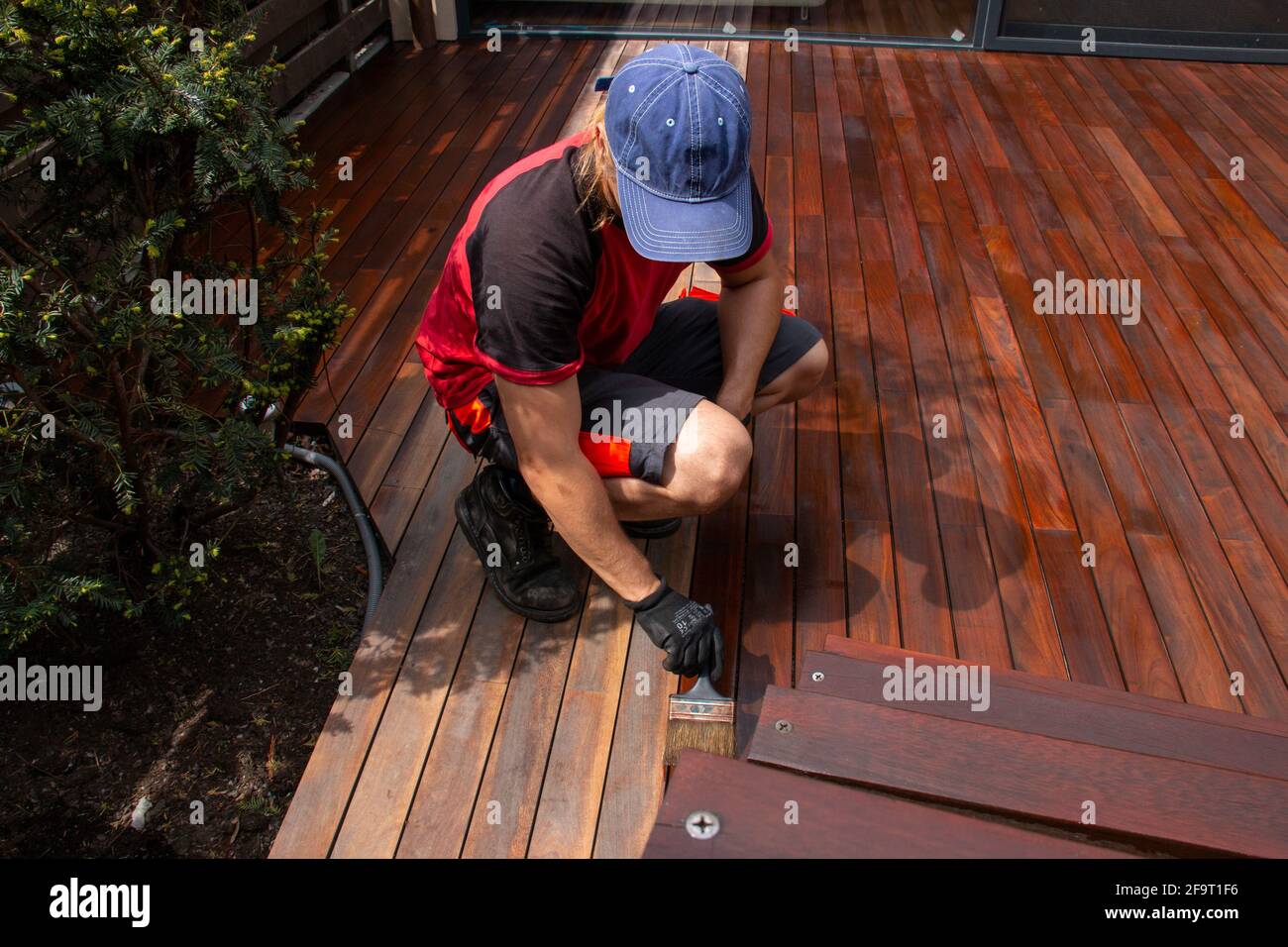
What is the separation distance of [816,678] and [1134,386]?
5.08 ft

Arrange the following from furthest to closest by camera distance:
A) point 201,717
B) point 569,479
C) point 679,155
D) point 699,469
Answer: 1. point 201,717
2. point 699,469
3. point 569,479
4. point 679,155

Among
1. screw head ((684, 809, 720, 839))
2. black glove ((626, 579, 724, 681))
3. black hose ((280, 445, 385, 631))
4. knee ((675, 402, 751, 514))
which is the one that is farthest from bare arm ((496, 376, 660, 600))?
screw head ((684, 809, 720, 839))

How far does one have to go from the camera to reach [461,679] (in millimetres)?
1933

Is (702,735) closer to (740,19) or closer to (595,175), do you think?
(595,175)

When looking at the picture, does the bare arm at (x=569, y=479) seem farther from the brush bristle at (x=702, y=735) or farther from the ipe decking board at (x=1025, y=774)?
the ipe decking board at (x=1025, y=774)

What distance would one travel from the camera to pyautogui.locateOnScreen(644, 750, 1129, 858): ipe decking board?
113cm

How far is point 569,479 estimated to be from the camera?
5.65 ft

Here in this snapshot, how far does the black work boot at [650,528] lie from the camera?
7.27 ft

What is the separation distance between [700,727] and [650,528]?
0.67 m

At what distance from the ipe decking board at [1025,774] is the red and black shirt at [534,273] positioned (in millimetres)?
642

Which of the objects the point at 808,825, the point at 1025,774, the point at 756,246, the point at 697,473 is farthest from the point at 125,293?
the point at 1025,774

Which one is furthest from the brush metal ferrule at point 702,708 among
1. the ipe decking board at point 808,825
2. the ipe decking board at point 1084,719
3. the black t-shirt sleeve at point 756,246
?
the black t-shirt sleeve at point 756,246
